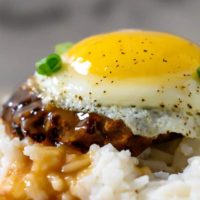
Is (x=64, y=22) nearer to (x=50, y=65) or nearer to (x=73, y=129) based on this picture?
(x=50, y=65)

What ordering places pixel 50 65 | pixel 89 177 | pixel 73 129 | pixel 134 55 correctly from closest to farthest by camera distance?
1. pixel 89 177
2. pixel 73 129
3. pixel 134 55
4. pixel 50 65

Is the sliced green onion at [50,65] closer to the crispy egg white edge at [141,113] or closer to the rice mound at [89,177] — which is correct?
the crispy egg white edge at [141,113]

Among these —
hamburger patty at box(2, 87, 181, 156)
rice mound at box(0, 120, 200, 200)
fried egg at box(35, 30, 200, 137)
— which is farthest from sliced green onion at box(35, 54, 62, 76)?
rice mound at box(0, 120, 200, 200)

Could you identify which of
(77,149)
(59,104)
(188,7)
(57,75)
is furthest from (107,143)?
(188,7)

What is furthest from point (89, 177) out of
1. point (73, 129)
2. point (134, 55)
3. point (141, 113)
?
point (134, 55)

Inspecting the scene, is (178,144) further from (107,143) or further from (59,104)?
(59,104)
